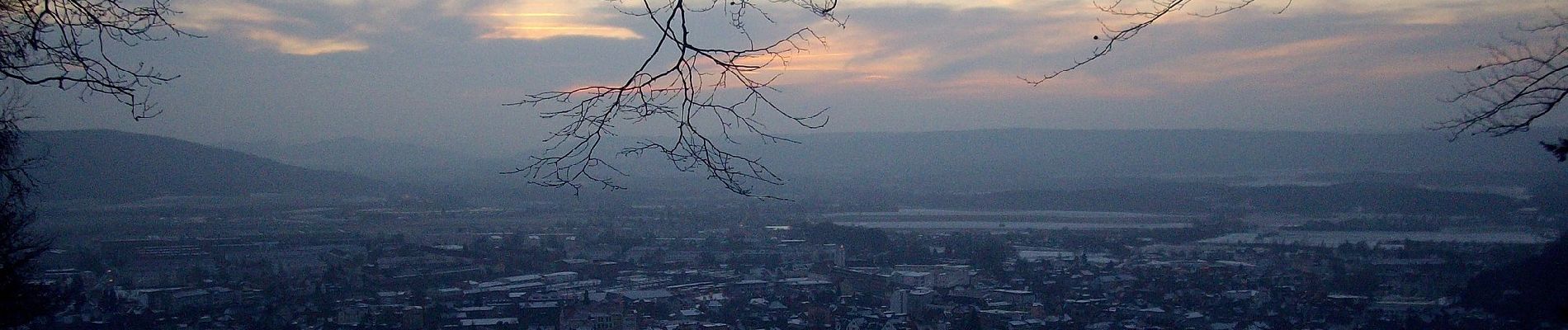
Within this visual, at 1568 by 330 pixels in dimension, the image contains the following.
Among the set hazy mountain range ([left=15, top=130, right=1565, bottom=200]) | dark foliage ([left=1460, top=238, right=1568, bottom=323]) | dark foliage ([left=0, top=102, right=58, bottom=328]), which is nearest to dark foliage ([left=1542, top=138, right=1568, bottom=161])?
dark foliage ([left=1460, top=238, right=1568, bottom=323])

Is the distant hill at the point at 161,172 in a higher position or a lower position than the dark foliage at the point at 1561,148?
higher

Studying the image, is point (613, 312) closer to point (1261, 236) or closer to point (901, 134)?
point (1261, 236)

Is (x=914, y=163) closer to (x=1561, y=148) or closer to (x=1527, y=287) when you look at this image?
(x=1527, y=287)

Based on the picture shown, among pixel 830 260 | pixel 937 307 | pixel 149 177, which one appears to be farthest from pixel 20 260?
pixel 149 177

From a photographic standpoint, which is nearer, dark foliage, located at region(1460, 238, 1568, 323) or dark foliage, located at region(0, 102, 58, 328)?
dark foliage, located at region(0, 102, 58, 328)

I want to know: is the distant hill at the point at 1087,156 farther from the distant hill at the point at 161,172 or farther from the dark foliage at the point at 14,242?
the dark foliage at the point at 14,242

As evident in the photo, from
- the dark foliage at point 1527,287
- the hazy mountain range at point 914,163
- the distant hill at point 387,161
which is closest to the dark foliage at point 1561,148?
the dark foliage at point 1527,287

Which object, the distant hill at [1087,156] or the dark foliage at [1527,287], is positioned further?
the distant hill at [1087,156]

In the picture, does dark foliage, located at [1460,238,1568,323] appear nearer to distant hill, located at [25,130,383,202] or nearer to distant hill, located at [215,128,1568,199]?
distant hill, located at [25,130,383,202]
